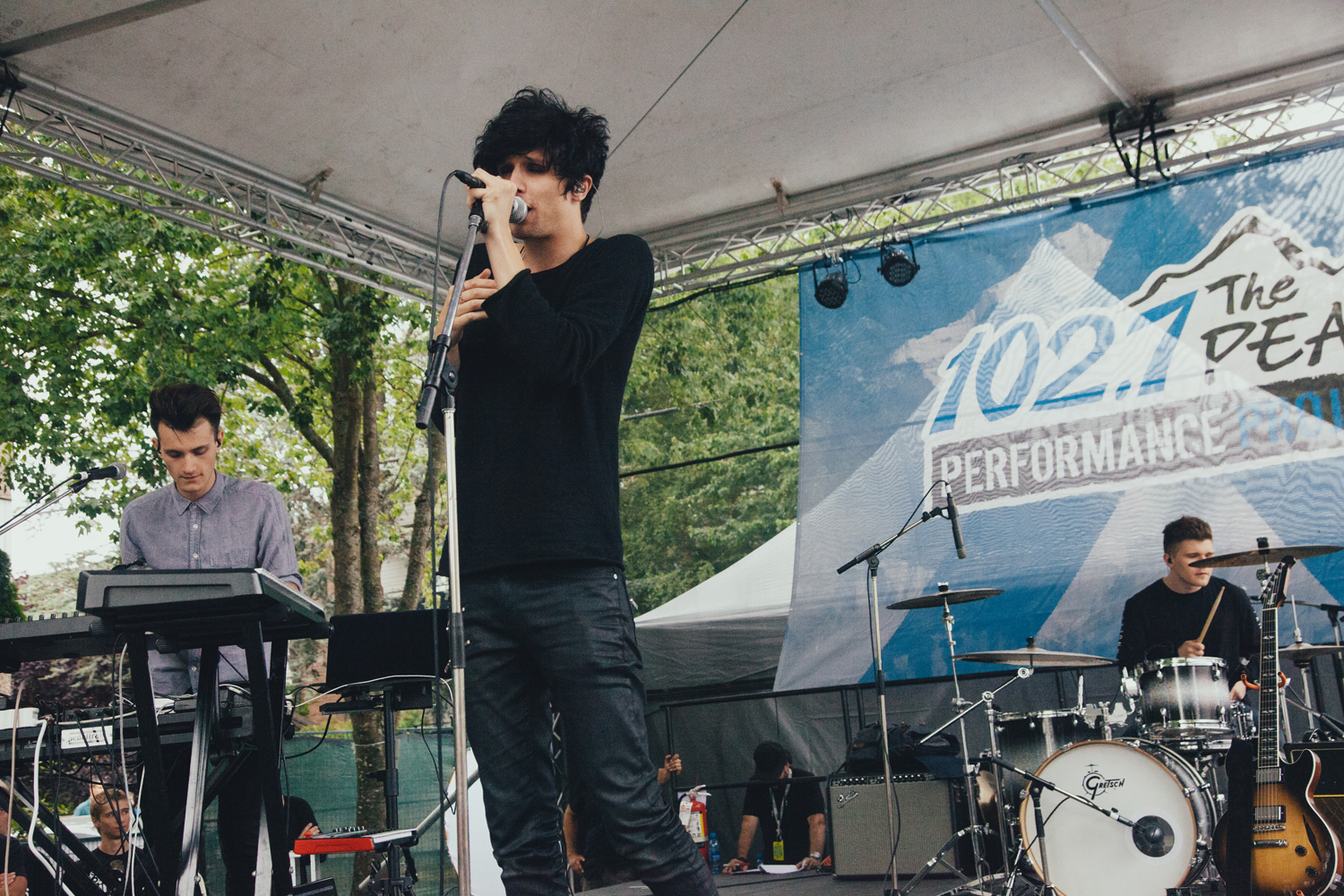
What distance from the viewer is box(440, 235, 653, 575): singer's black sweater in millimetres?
1629

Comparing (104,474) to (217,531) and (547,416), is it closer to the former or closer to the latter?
(217,531)

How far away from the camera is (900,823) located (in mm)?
4945

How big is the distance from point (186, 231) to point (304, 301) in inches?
51.6

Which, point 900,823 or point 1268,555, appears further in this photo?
point 900,823

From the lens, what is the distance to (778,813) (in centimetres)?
647

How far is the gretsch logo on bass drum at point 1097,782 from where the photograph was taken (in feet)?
13.1

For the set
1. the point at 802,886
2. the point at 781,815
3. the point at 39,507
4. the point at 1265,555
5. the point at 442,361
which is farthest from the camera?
the point at 781,815

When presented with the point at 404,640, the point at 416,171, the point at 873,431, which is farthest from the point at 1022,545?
the point at 416,171

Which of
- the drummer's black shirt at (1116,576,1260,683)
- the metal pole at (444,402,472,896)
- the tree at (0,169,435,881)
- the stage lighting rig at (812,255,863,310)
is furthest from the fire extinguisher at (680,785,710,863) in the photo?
the metal pole at (444,402,472,896)

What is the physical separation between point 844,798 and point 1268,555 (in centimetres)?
231

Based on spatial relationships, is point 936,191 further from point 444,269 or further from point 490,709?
point 490,709

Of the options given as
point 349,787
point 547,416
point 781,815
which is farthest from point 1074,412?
point 349,787

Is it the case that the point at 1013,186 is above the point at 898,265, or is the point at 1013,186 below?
above

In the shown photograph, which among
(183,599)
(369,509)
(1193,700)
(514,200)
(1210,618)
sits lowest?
(1193,700)
